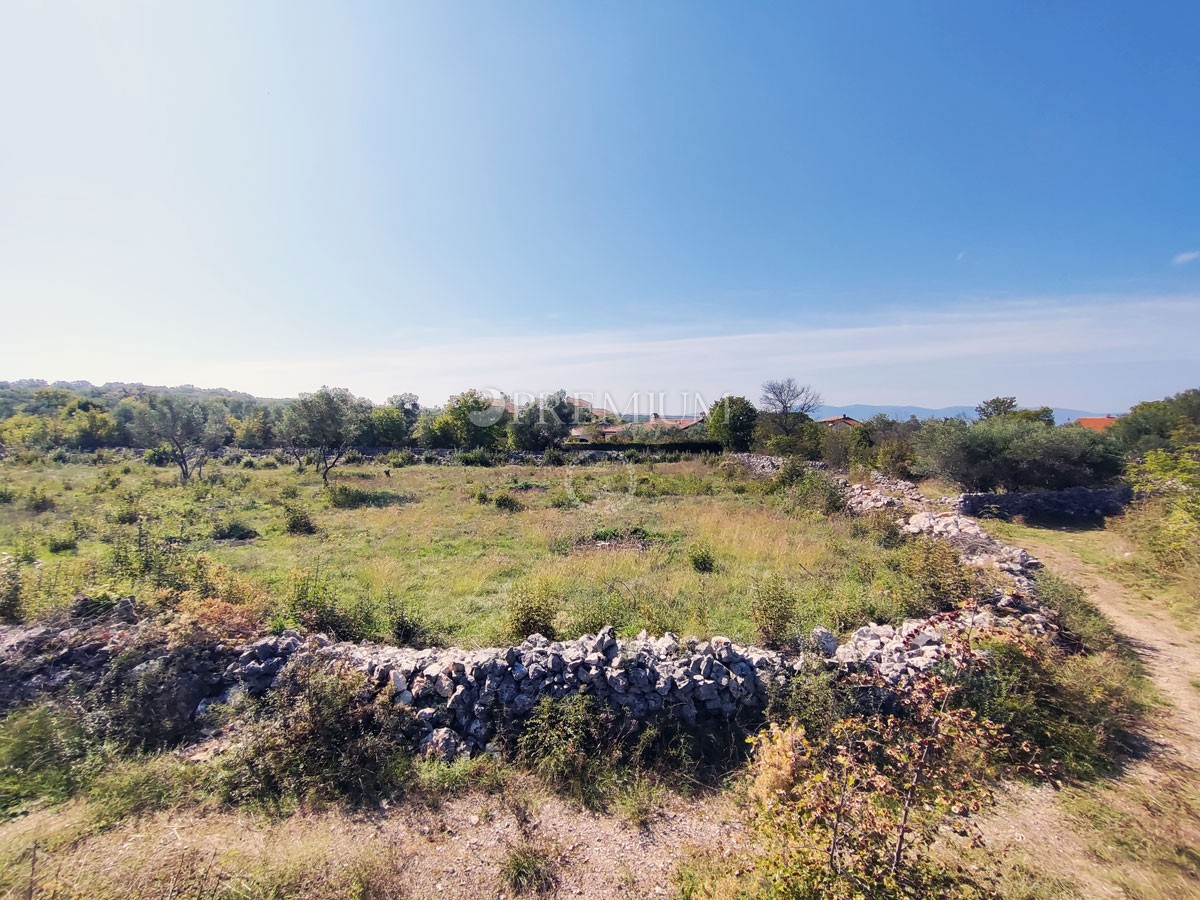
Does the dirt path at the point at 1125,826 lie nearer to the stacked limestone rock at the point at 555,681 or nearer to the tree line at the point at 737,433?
the stacked limestone rock at the point at 555,681

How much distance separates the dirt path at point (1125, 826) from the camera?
10.5ft

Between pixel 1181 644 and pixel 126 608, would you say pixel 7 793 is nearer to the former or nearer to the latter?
pixel 126 608

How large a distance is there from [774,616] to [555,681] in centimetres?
300

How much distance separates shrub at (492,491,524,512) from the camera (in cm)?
1609

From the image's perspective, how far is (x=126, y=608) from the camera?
19.5 feet

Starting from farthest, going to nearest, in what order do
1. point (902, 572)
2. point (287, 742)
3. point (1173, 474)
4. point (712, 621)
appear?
point (1173, 474) < point (902, 572) < point (712, 621) < point (287, 742)

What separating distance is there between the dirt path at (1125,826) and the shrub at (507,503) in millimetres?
13930

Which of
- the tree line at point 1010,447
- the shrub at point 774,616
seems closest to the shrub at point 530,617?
the shrub at point 774,616

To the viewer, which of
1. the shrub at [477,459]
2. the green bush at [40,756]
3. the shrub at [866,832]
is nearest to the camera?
the shrub at [866,832]

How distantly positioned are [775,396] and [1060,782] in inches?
1572

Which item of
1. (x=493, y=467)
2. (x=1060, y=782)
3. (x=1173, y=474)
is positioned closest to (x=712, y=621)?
(x=1060, y=782)

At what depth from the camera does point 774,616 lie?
577cm

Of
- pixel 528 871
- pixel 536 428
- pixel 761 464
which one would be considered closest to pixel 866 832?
pixel 528 871

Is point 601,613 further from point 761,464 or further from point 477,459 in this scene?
point 477,459
